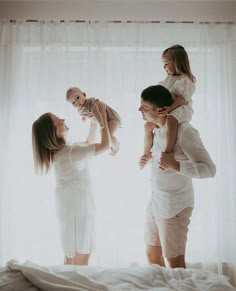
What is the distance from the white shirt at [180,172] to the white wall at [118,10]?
109 cm

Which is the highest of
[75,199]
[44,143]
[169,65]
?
[169,65]

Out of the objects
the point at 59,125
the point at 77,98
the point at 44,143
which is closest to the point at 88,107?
the point at 77,98

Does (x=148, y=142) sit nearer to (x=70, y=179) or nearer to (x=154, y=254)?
(x=70, y=179)

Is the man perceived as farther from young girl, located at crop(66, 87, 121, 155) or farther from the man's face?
young girl, located at crop(66, 87, 121, 155)

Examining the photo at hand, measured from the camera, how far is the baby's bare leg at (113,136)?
99.2 inches

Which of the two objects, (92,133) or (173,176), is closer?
(173,176)

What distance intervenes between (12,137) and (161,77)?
1257 mm

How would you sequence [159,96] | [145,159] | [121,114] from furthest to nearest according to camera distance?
[121,114], [145,159], [159,96]

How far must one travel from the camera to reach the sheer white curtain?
268 cm

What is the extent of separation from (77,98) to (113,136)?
0.38 m

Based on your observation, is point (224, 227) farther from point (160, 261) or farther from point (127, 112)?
point (127, 112)

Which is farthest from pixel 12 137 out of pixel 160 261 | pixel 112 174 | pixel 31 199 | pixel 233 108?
pixel 233 108

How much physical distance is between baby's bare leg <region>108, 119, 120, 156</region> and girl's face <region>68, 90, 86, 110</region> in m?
0.25

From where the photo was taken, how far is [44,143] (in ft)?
7.56
